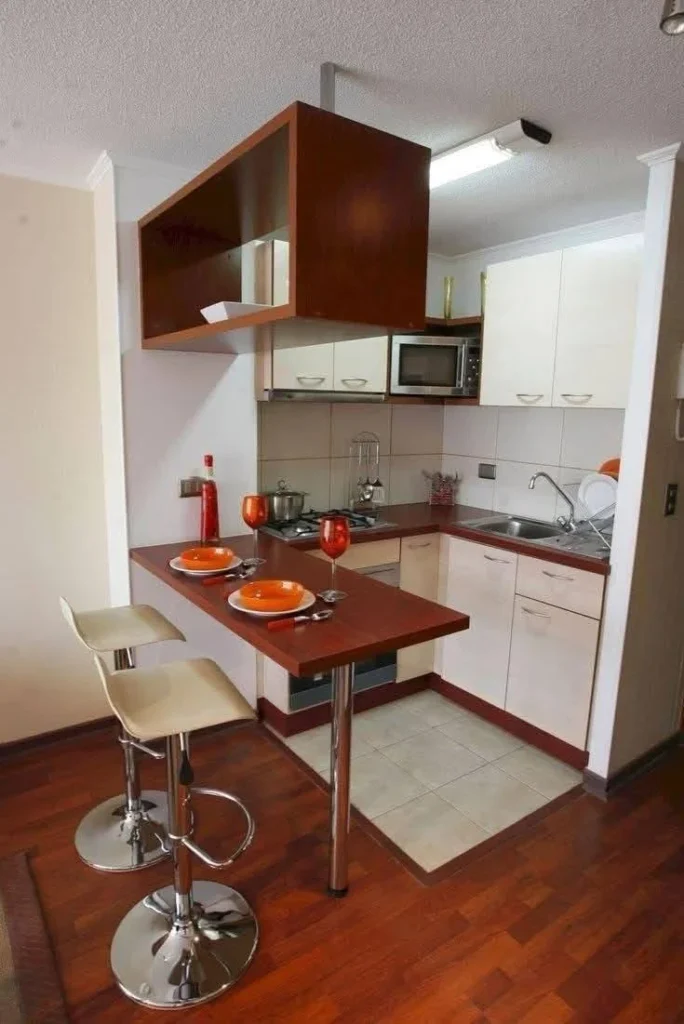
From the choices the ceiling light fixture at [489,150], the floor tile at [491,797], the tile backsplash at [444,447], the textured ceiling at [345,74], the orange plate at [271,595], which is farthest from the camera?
the tile backsplash at [444,447]

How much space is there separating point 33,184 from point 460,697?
2.91 m

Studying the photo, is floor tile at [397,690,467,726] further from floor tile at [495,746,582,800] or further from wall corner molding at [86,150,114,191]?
wall corner molding at [86,150,114,191]

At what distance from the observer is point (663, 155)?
211 centimetres

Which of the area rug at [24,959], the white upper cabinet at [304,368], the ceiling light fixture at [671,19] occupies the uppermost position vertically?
the ceiling light fixture at [671,19]

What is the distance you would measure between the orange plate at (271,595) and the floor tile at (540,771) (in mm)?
1408

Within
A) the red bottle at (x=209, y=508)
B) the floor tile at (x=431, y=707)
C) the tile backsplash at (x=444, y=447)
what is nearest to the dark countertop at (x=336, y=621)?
the red bottle at (x=209, y=508)

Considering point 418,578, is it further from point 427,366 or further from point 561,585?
point 427,366

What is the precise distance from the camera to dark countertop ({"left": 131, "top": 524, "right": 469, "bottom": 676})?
1.46 metres

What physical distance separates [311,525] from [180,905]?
1.63 m

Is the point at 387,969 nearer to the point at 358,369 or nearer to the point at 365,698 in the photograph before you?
the point at 365,698

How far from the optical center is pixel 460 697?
3133 millimetres

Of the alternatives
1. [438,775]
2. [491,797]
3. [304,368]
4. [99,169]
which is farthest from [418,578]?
[99,169]

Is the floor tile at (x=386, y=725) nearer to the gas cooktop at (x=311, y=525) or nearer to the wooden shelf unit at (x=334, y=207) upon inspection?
the gas cooktop at (x=311, y=525)

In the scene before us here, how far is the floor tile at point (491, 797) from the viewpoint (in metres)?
2.31
